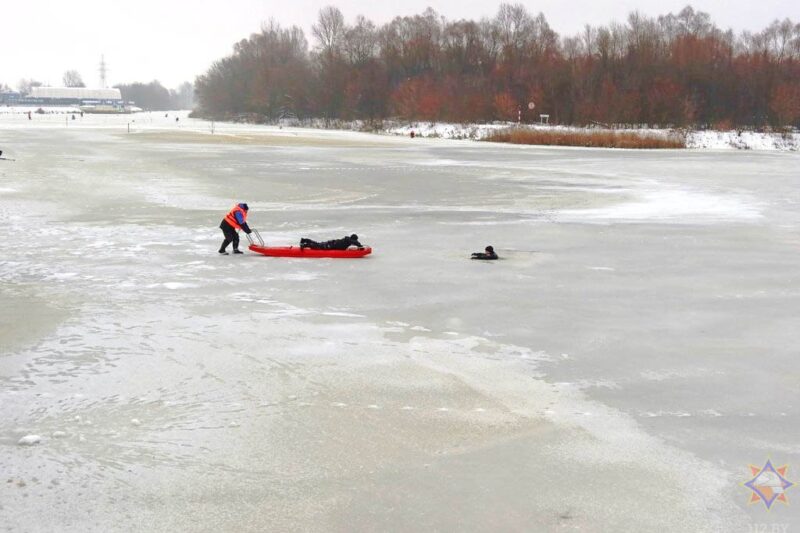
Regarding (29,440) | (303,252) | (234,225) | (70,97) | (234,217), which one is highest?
(70,97)

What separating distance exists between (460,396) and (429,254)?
5865 millimetres

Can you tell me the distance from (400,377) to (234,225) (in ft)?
19.1

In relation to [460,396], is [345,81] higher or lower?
higher

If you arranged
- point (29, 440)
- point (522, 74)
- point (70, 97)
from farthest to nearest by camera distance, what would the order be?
point (70, 97) < point (522, 74) < point (29, 440)

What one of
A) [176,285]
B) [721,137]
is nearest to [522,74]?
[721,137]

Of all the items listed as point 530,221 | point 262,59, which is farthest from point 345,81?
point 530,221

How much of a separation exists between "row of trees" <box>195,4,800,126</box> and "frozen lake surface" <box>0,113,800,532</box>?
58.0 metres

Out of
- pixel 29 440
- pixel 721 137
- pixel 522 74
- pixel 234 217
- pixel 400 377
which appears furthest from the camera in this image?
pixel 522 74

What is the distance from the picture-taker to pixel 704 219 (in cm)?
1523

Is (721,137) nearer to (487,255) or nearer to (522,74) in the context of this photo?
(522,74)

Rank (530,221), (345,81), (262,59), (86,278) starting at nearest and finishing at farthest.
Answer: (86,278)
(530,221)
(345,81)
(262,59)

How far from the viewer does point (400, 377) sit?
6.15 metres

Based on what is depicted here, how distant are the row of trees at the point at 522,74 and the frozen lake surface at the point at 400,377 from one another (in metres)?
58.0

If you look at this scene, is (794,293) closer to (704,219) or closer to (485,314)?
(485,314)
